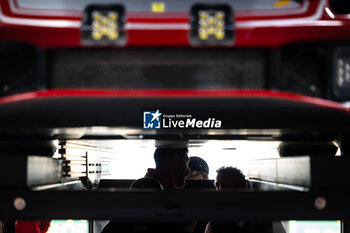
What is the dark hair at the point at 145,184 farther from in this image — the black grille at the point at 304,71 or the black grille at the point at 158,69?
the black grille at the point at 304,71

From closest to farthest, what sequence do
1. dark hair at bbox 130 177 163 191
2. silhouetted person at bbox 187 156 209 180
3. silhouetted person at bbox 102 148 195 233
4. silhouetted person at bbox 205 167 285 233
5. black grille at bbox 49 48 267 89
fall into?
black grille at bbox 49 48 267 89 < silhouetted person at bbox 102 148 195 233 < dark hair at bbox 130 177 163 191 < silhouetted person at bbox 205 167 285 233 < silhouetted person at bbox 187 156 209 180

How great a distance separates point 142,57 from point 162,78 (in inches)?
4.0

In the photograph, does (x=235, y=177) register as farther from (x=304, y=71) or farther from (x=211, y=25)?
(x=211, y=25)

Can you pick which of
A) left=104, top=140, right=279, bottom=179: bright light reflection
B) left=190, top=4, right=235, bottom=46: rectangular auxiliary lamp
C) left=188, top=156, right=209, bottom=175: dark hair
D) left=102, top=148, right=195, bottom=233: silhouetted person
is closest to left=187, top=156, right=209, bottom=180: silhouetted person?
left=188, top=156, right=209, bottom=175: dark hair

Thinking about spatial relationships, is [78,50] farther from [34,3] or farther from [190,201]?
[190,201]

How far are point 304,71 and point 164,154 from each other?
1.17 metres

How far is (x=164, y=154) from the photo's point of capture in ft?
8.50

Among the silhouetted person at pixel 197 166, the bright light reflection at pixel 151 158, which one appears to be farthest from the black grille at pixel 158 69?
the silhouetted person at pixel 197 166

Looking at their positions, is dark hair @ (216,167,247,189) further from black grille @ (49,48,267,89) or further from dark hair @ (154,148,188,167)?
black grille @ (49,48,267,89)

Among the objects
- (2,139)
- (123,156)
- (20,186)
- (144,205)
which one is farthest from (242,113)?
(123,156)

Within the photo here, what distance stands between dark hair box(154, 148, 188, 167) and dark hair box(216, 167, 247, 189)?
28 cm

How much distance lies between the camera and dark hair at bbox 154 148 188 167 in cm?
253

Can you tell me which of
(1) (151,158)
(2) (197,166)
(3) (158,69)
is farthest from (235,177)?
(3) (158,69)

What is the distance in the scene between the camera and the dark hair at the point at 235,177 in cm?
253
